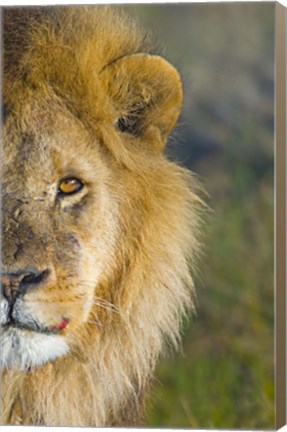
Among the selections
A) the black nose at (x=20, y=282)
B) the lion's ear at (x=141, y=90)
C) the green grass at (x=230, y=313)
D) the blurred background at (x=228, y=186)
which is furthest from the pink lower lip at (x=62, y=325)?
the blurred background at (x=228, y=186)

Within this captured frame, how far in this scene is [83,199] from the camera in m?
4.96

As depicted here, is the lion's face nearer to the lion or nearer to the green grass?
the lion

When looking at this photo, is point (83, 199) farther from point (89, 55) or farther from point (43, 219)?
point (89, 55)

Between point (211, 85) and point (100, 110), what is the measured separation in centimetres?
315

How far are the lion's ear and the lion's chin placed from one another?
2.37 ft

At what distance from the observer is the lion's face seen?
4.86 m

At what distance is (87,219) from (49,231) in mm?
124

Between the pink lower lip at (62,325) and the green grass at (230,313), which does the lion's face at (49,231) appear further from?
the green grass at (230,313)

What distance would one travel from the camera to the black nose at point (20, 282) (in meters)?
4.84

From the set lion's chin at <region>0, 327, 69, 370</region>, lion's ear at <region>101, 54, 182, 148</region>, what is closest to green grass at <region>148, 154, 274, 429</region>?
lion's chin at <region>0, 327, 69, 370</region>

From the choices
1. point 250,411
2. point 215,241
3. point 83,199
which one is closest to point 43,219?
point 83,199

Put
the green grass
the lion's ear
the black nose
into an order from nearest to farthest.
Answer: the black nose → the lion's ear → the green grass

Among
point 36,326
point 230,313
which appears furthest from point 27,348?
point 230,313

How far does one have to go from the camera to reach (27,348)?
4895 millimetres
